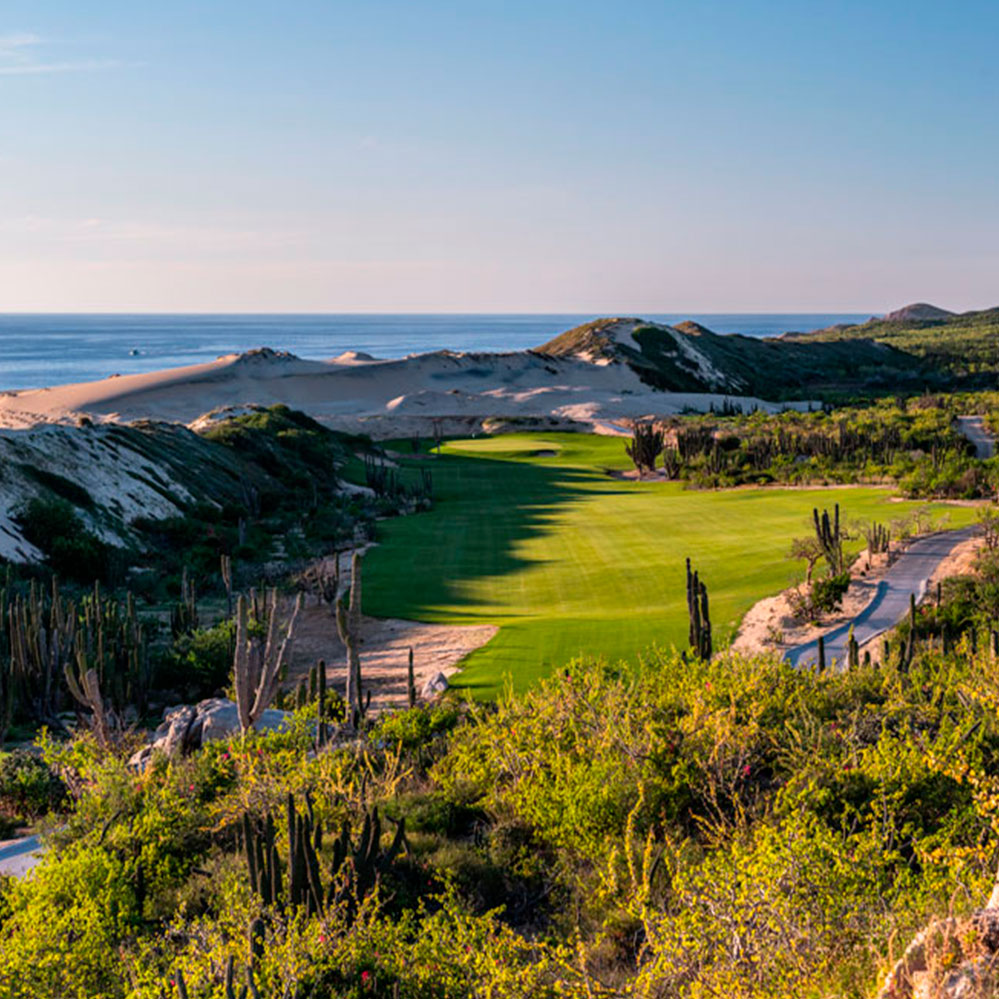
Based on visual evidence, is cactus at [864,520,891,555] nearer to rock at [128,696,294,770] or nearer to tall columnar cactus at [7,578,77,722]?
rock at [128,696,294,770]

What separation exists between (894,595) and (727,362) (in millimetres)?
101645

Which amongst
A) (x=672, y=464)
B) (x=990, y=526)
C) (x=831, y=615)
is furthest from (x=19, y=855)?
(x=672, y=464)

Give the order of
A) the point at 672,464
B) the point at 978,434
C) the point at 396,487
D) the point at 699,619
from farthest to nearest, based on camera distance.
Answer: the point at 978,434
the point at 672,464
the point at 396,487
the point at 699,619

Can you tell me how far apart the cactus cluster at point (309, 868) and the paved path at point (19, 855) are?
320cm

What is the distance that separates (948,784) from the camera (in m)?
10.3

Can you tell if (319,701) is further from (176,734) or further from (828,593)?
(828,593)

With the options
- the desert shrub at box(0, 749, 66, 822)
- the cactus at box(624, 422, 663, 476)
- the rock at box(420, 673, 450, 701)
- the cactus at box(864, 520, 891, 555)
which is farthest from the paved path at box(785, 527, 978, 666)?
the cactus at box(624, 422, 663, 476)

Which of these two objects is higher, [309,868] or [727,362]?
[727,362]

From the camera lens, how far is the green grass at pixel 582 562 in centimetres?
2106

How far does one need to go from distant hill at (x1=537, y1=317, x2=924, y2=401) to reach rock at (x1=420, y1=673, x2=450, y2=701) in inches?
3378

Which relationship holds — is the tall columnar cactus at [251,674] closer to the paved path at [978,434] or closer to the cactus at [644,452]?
the cactus at [644,452]

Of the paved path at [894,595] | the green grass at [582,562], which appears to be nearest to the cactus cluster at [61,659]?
the green grass at [582,562]

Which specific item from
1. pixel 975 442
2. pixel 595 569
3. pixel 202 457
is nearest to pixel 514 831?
pixel 595 569

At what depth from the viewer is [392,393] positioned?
313 feet
